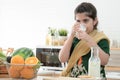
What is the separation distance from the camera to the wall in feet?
8.80

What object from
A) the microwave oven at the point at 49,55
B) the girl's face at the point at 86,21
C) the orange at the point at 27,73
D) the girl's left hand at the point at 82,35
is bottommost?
the microwave oven at the point at 49,55

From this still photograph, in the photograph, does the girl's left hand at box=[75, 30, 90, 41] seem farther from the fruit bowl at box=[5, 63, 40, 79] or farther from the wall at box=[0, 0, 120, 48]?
the wall at box=[0, 0, 120, 48]

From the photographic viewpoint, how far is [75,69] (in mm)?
1265

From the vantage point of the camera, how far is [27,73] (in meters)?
0.92

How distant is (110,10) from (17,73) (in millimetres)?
1941

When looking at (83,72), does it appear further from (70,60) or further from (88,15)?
(88,15)

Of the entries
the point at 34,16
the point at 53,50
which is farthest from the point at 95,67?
the point at 34,16

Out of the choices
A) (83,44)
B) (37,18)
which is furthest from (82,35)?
(37,18)

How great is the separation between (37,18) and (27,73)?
7.20 ft

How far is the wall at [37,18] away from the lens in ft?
8.80

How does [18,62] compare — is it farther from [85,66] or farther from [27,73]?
[85,66]

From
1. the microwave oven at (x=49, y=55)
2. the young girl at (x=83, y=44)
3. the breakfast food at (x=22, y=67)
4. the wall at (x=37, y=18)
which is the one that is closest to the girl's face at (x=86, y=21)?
the young girl at (x=83, y=44)

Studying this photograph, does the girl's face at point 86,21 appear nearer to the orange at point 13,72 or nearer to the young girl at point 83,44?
the young girl at point 83,44

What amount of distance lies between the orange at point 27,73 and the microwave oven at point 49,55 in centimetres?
164
